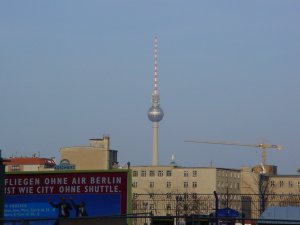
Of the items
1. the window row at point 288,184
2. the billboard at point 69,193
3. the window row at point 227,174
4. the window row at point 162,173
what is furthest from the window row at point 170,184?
the billboard at point 69,193

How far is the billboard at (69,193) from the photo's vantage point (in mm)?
32312

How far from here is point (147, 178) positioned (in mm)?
162125

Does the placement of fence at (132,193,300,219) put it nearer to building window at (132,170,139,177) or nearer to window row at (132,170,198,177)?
window row at (132,170,198,177)

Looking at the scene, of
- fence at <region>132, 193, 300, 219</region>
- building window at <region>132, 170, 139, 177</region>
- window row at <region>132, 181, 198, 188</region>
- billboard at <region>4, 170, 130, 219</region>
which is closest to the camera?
billboard at <region>4, 170, 130, 219</region>

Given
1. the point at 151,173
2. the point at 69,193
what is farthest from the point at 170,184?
the point at 69,193

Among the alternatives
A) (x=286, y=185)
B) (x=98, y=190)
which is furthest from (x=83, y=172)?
(x=286, y=185)

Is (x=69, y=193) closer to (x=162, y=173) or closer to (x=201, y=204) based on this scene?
(x=201, y=204)

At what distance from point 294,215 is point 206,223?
5.37 m

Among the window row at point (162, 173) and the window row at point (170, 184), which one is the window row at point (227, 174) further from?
the window row at point (170, 184)

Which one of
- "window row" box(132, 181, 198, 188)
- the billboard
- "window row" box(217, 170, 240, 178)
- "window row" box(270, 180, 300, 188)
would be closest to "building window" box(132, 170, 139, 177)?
"window row" box(132, 181, 198, 188)

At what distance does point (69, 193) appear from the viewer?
107 ft

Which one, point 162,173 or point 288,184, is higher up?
point 162,173

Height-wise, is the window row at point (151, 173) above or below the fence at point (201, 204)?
above

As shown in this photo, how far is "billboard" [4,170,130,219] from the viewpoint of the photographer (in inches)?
1272
